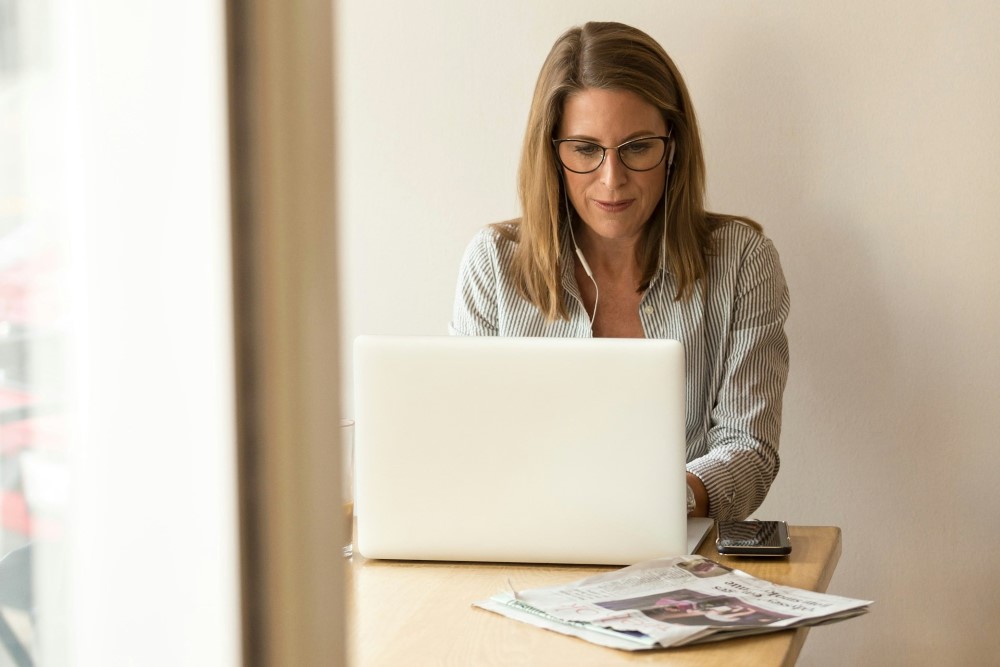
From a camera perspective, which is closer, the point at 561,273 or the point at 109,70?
the point at 109,70

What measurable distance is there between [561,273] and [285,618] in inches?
64.2

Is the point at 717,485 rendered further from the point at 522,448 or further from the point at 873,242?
the point at 873,242

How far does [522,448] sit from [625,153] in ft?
2.58

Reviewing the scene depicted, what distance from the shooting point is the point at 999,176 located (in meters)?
1.94

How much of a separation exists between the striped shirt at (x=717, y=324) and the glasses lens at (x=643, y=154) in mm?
174

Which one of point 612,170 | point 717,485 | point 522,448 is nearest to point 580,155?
point 612,170

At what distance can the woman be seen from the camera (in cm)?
181

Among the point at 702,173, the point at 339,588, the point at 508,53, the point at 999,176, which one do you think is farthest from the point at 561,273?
the point at 339,588

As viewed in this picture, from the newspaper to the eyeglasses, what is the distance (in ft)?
2.77

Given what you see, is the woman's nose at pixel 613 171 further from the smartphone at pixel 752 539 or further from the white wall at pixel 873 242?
the smartphone at pixel 752 539

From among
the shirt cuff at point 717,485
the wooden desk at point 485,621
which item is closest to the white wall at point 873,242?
the shirt cuff at point 717,485

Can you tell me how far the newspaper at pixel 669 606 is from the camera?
969 millimetres

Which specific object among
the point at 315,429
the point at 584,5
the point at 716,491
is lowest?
the point at 716,491

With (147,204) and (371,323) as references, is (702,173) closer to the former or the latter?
(371,323)
